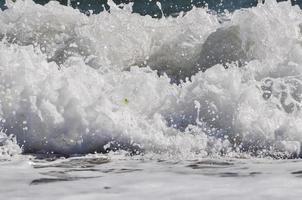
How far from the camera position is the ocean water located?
375cm

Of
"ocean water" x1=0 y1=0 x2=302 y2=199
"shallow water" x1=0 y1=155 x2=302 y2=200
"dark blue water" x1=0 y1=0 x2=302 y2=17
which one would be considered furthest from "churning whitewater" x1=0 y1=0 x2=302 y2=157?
"dark blue water" x1=0 y1=0 x2=302 y2=17

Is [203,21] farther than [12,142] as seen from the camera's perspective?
Yes

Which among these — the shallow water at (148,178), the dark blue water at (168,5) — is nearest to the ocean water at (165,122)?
the shallow water at (148,178)

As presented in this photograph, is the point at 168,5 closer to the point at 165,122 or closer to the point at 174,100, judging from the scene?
the point at 174,100

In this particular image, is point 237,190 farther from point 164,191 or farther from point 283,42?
point 283,42

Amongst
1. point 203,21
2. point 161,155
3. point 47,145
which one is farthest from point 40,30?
point 161,155

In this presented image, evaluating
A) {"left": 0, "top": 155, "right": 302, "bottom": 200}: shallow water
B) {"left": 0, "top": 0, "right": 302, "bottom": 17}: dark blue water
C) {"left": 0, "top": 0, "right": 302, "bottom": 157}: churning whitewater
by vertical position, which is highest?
{"left": 0, "top": 0, "right": 302, "bottom": 17}: dark blue water

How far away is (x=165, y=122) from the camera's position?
5.01 meters

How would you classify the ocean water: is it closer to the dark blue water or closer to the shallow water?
the shallow water

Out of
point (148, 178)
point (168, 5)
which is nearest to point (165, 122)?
point (148, 178)

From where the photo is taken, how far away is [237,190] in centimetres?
356

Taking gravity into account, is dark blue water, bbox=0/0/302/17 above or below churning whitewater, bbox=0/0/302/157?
above

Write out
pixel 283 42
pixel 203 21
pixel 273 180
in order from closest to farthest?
1. pixel 273 180
2. pixel 283 42
3. pixel 203 21

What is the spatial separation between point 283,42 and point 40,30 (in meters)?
2.80
